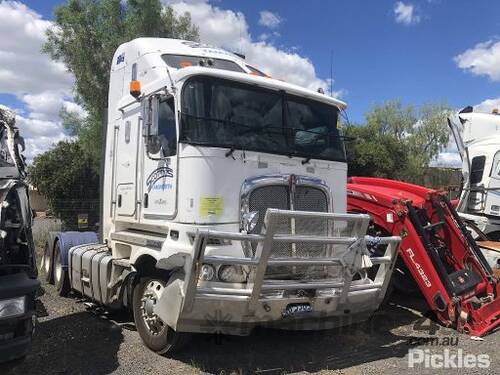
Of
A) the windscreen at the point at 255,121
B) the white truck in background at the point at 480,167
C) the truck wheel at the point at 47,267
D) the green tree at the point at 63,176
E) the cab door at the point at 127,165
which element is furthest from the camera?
the green tree at the point at 63,176

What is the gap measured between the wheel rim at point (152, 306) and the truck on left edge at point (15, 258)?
1454 mm

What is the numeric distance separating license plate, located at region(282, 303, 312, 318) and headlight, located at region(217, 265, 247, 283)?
543 millimetres

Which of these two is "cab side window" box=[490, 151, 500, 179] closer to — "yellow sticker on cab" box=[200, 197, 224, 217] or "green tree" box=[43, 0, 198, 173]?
"yellow sticker on cab" box=[200, 197, 224, 217]

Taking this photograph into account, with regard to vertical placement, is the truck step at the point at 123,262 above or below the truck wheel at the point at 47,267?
above

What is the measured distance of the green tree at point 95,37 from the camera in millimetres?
19156

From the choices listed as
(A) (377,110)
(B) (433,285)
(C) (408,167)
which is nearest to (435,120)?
(A) (377,110)

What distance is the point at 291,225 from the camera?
556 centimetres

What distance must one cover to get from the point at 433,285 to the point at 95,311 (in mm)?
4777

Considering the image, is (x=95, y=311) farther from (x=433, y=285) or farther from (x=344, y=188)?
(x=433, y=285)

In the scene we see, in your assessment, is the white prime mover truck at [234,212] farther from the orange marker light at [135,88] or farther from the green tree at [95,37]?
the green tree at [95,37]

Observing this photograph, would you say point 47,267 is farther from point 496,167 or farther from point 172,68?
point 496,167

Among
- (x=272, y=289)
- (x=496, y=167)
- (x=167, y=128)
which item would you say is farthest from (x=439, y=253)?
(x=167, y=128)

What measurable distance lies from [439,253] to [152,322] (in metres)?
4.20

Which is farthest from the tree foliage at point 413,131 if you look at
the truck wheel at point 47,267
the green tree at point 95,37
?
the truck wheel at point 47,267
